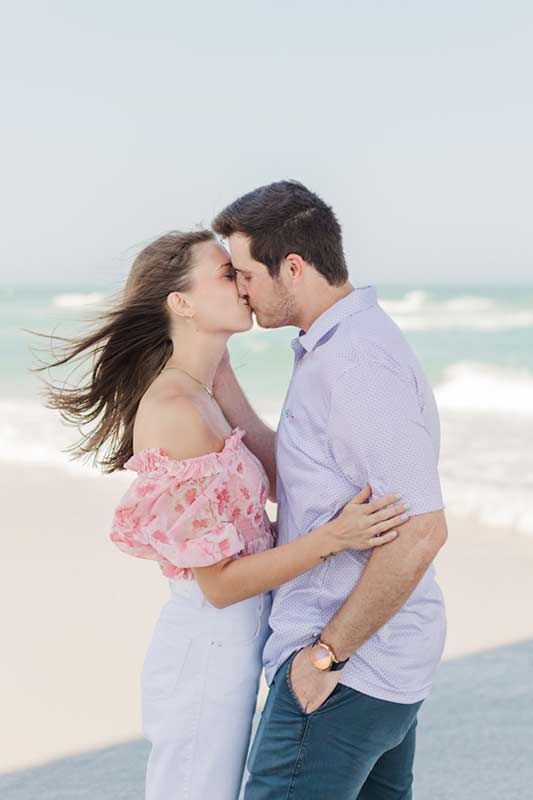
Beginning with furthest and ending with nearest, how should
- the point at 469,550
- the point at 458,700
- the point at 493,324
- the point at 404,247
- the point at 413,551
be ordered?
1. the point at 404,247
2. the point at 493,324
3. the point at 469,550
4. the point at 458,700
5. the point at 413,551

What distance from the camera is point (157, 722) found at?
8.43ft

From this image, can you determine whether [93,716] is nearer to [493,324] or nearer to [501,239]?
[493,324]

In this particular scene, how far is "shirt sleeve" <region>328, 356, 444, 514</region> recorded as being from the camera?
222 cm

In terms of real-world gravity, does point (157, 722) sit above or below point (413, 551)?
below

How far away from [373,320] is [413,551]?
1.57 feet

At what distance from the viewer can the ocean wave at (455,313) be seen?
27.0 meters

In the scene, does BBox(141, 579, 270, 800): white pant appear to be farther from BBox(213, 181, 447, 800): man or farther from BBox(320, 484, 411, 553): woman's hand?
BBox(320, 484, 411, 553): woman's hand

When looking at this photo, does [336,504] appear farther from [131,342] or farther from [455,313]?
[455,313]

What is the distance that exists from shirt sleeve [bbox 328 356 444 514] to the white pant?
52 centimetres

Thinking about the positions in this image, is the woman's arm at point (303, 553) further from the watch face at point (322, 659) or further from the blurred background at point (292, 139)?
the blurred background at point (292, 139)

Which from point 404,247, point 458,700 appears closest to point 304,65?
point 404,247

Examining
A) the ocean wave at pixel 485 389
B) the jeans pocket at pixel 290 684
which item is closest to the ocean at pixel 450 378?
the ocean wave at pixel 485 389

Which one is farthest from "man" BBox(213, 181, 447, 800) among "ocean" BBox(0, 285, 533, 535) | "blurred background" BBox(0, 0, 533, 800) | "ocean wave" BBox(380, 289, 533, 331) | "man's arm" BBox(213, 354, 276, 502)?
"ocean wave" BBox(380, 289, 533, 331)

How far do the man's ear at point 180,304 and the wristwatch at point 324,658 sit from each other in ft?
2.87
